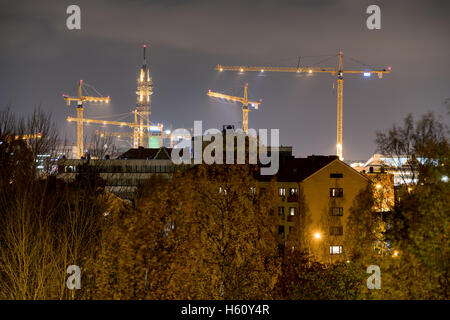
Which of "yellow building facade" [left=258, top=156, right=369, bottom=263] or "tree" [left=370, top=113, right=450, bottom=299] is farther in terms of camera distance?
"yellow building facade" [left=258, top=156, right=369, bottom=263]

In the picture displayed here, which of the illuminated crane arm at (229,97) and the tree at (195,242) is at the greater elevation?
the illuminated crane arm at (229,97)

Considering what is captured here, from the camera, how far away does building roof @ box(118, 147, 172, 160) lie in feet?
206

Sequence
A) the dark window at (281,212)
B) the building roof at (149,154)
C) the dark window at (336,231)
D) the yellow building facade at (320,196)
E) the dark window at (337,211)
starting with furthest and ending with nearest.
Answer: the building roof at (149,154)
the dark window at (281,212)
the dark window at (337,211)
the yellow building facade at (320,196)
the dark window at (336,231)

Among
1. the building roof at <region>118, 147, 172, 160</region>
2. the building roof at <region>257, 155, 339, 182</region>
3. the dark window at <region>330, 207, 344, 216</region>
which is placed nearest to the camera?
the dark window at <region>330, 207, 344, 216</region>

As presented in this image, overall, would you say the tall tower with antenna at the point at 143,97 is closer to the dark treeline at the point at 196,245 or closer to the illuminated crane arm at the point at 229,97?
the illuminated crane arm at the point at 229,97

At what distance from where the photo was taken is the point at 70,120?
125250mm

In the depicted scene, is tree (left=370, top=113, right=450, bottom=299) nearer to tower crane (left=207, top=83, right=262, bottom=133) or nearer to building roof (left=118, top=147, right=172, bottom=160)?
building roof (left=118, top=147, right=172, bottom=160)

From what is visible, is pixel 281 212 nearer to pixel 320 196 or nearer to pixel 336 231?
pixel 320 196

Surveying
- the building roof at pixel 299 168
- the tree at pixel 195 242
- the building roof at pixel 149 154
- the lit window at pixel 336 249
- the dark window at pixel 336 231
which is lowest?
the lit window at pixel 336 249

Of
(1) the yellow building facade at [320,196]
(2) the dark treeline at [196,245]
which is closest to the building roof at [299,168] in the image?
(1) the yellow building facade at [320,196]

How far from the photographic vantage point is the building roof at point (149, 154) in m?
62.9

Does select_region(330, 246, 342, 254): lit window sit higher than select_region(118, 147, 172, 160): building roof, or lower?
lower

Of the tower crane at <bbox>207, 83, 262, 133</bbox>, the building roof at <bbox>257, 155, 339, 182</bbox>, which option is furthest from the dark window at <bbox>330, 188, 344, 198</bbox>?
the tower crane at <bbox>207, 83, 262, 133</bbox>
